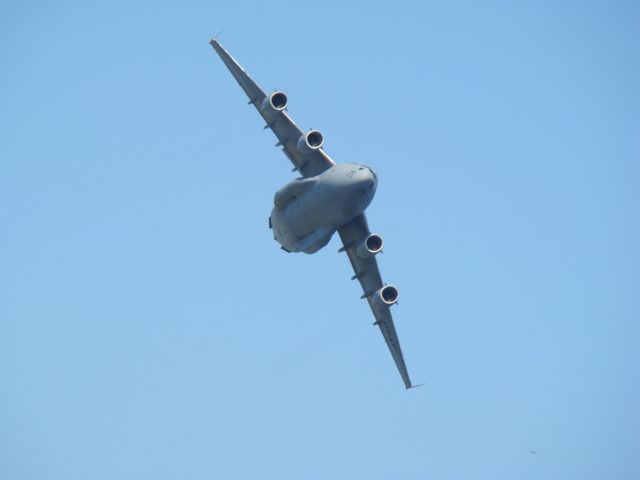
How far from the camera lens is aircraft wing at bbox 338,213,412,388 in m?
55.8

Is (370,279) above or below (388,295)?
above

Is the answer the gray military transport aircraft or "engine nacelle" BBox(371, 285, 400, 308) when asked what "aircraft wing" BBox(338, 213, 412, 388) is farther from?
"engine nacelle" BBox(371, 285, 400, 308)

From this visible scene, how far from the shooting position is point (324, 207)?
5125 cm

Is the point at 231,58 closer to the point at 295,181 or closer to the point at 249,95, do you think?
the point at 249,95

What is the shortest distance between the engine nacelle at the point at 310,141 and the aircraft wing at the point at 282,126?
48cm

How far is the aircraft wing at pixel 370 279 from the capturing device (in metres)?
55.8

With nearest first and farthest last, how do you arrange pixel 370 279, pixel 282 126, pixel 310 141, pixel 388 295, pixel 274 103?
pixel 310 141 < pixel 274 103 < pixel 282 126 < pixel 388 295 < pixel 370 279

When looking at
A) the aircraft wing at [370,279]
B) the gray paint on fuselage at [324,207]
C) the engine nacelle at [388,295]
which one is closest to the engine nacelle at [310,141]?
the gray paint on fuselage at [324,207]

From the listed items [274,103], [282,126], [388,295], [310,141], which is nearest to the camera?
[310,141]

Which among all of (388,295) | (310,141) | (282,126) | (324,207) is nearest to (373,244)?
(388,295)

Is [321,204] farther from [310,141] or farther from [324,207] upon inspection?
[310,141]

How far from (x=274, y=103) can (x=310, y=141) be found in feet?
9.67

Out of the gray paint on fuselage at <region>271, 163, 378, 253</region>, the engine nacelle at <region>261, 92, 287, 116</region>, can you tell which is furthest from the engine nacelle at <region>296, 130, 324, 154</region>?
the engine nacelle at <region>261, 92, 287, 116</region>

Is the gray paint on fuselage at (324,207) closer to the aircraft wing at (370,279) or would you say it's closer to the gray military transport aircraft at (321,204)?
the gray military transport aircraft at (321,204)
